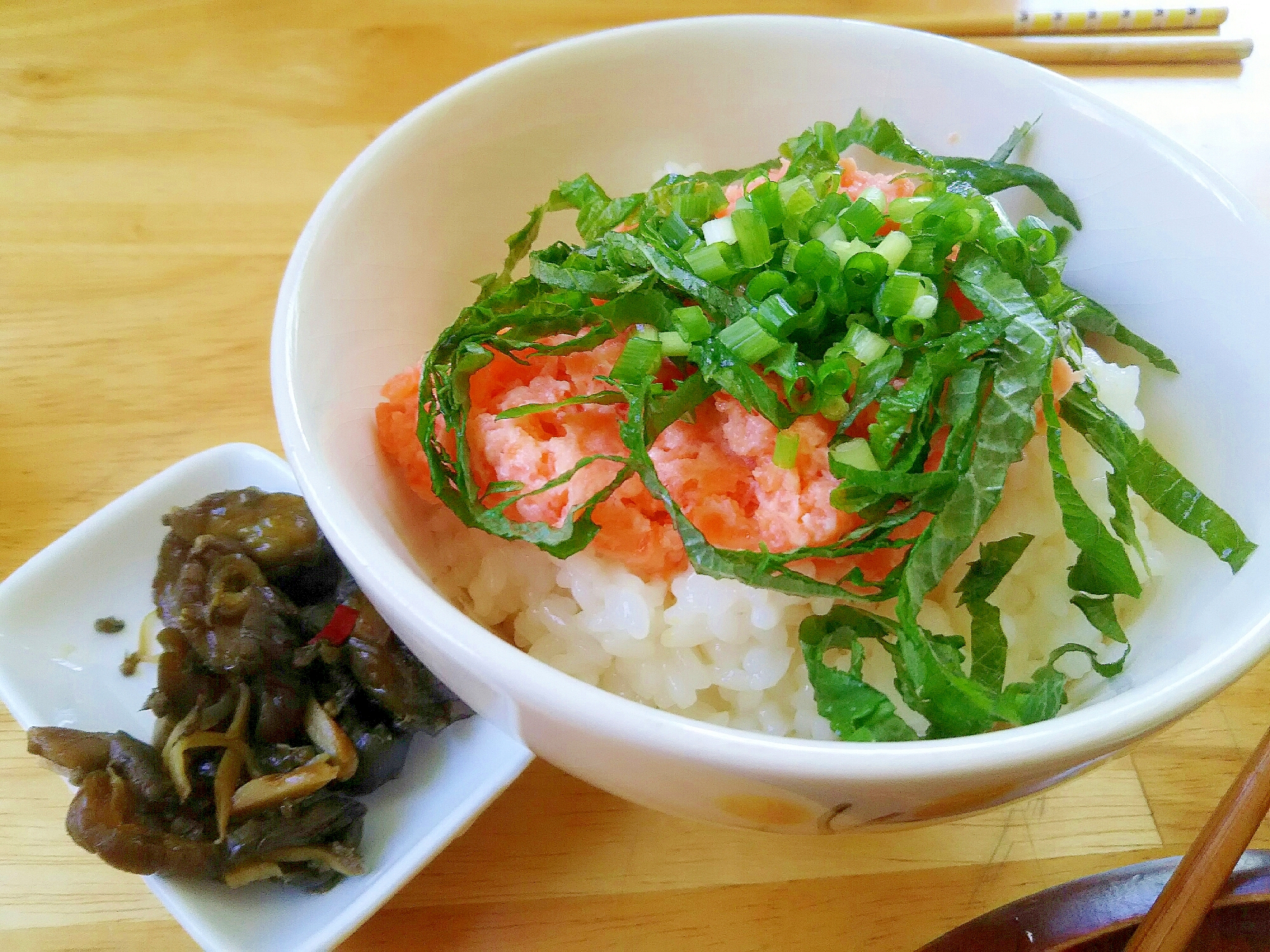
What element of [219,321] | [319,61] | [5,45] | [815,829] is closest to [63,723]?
[219,321]

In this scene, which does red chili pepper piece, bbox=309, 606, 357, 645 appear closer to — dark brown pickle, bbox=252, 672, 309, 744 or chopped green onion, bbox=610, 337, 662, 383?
dark brown pickle, bbox=252, 672, 309, 744

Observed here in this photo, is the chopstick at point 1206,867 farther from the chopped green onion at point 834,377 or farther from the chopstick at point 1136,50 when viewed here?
the chopstick at point 1136,50

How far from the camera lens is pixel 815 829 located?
0.97 meters

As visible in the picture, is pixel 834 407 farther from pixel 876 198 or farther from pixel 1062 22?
pixel 1062 22

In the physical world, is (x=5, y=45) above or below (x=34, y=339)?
above

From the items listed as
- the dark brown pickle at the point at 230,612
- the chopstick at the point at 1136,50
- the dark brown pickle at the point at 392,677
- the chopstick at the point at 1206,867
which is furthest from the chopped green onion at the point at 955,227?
the chopstick at the point at 1136,50

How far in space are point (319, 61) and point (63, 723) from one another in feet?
5.92

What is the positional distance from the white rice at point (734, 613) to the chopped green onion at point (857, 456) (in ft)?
0.55

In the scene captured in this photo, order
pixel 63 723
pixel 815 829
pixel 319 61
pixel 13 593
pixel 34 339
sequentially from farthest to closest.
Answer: pixel 319 61
pixel 34 339
pixel 13 593
pixel 63 723
pixel 815 829

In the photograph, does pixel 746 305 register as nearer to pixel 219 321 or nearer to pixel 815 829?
pixel 815 829

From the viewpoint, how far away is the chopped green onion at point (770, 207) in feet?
3.99

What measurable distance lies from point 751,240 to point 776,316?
14 cm

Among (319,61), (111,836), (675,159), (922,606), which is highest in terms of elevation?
(675,159)

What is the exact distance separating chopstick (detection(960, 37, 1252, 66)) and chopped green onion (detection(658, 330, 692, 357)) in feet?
5.65
